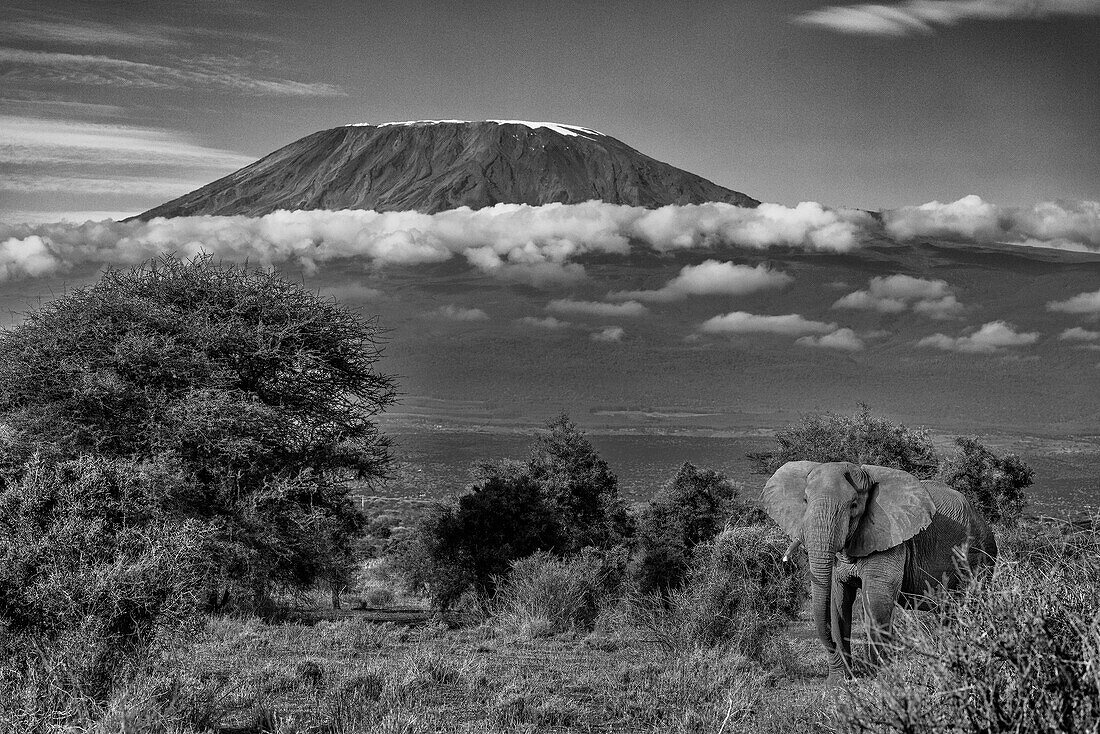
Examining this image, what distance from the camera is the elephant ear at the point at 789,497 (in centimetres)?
1261

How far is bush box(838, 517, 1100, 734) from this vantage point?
4.41 meters

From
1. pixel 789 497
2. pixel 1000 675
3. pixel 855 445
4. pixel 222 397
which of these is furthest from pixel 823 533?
pixel 855 445

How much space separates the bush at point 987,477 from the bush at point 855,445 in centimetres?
68

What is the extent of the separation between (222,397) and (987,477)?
21.6 meters

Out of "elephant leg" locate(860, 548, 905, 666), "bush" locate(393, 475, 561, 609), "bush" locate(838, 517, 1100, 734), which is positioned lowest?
"bush" locate(393, 475, 561, 609)

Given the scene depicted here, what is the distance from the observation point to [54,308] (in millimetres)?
19250

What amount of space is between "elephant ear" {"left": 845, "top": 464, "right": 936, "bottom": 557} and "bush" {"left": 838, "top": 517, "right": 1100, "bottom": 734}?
6.60m

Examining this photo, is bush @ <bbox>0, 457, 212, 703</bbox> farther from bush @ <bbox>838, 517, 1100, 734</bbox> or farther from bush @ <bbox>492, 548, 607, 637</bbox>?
bush @ <bbox>492, 548, 607, 637</bbox>

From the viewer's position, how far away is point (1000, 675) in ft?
15.3

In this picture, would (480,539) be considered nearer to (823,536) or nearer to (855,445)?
(855,445)

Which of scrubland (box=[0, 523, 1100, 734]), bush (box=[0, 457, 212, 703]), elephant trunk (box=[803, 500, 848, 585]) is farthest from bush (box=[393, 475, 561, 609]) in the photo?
bush (box=[0, 457, 212, 703])

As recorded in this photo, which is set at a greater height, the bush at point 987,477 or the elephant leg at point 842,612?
the elephant leg at point 842,612

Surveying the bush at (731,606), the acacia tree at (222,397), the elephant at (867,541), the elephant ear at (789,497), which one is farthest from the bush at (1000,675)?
the acacia tree at (222,397)

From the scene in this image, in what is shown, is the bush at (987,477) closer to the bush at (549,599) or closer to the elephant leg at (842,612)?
the bush at (549,599)
